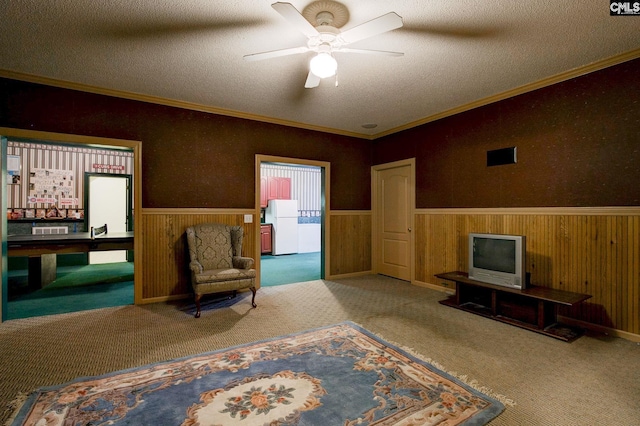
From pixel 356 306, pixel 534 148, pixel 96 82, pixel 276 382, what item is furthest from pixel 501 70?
pixel 96 82

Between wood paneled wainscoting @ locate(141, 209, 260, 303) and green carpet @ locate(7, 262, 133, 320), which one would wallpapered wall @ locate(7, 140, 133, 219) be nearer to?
green carpet @ locate(7, 262, 133, 320)

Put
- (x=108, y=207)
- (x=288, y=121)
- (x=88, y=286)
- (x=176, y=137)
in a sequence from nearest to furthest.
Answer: (x=176, y=137), (x=88, y=286), (x=288, y=121), (x=108, y=207)

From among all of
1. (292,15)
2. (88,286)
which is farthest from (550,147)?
(88,286)

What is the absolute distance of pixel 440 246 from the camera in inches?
178

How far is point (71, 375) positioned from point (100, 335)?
76 centimetres

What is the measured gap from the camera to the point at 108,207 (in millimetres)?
6801

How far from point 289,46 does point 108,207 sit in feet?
20.4

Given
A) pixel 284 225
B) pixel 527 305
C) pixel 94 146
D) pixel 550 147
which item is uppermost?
pixel 94 146

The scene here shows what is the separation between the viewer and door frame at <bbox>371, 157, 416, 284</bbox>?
4965 millimetres

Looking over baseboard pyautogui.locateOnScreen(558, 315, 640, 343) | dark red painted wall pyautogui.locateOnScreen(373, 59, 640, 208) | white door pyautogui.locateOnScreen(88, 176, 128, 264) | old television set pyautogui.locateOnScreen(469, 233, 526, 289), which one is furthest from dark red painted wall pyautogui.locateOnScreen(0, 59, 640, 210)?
white door pyautogui.locateOnScreen(88, 176, 128, 264)

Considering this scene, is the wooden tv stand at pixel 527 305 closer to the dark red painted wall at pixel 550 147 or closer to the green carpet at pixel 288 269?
the dark red painted wall at pixel 550 147

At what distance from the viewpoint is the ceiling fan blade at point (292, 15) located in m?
1.78

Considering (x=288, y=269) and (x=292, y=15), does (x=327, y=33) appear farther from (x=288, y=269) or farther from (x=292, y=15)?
(x=288, y=269)

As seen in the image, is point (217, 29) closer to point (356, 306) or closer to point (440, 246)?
point (356, 306)
